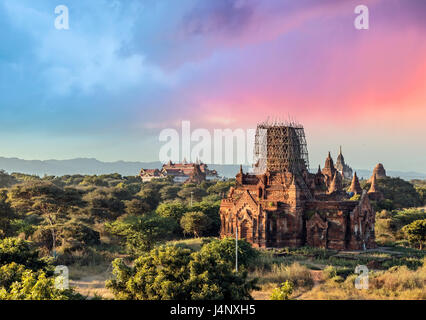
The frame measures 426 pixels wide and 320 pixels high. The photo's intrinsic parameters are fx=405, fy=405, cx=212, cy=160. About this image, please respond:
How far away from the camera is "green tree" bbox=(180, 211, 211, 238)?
45.0 m

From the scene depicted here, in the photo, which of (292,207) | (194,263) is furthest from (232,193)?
(194,263)

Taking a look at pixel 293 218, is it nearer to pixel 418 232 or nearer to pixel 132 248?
pixel 418 232

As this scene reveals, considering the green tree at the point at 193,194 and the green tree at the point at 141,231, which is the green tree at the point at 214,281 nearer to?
the green tree at the point at 141,231

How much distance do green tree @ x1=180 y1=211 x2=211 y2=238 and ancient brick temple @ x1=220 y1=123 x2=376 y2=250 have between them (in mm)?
3926

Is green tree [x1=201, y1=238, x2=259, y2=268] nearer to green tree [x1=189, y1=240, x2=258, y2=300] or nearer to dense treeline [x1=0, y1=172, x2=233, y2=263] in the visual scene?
dense treeline [x1=0, y1=172, x2=233, y2=263]

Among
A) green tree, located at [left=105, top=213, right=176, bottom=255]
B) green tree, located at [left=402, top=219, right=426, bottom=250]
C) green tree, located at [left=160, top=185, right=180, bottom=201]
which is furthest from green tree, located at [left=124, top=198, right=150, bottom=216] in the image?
green tree, located at [left=402, top=219, right=426, bottom=250]

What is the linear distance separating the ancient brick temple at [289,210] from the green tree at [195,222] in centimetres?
393

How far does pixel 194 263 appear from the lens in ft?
56.3

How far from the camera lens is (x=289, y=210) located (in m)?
39.0

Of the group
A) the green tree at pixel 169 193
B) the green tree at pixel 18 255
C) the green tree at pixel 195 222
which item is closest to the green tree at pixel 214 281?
the green tree at pixel 18 255

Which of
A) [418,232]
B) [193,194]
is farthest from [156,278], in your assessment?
[193,194]

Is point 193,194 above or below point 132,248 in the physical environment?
above

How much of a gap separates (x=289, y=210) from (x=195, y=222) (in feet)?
37.4
